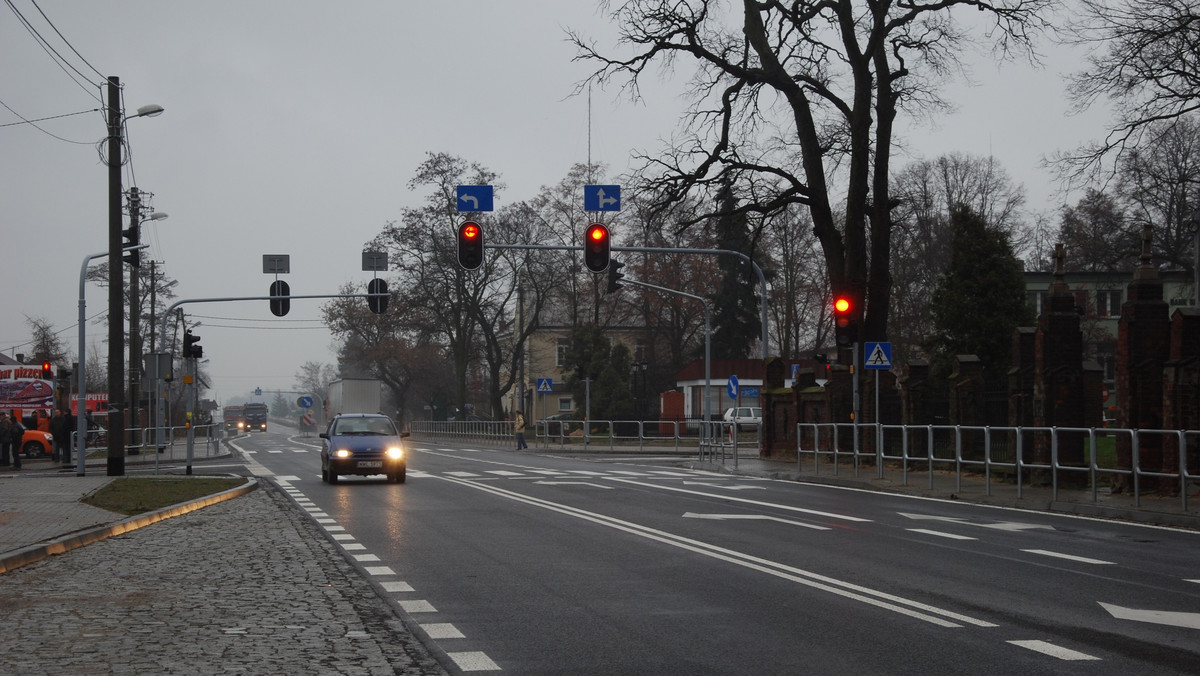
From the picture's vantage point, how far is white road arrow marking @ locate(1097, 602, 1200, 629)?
28.2 ft

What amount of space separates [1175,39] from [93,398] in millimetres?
Answer: 51801

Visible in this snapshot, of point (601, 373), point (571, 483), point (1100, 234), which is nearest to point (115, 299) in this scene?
point (571, 483)

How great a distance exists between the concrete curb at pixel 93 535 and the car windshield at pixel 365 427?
5491mm

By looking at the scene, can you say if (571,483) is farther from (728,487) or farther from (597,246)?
(597,246)

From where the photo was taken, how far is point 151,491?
894 inches

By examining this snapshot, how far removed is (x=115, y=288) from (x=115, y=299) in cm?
32

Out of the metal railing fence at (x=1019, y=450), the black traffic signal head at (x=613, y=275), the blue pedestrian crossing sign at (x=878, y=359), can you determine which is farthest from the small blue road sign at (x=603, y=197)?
the black traffic signal head at (x=613, y=275)

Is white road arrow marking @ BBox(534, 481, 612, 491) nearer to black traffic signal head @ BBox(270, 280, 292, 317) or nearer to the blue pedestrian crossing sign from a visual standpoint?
the blue pedestrian crossing sign

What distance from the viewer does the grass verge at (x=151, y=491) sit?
62.8 feet

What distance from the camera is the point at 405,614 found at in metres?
9.12

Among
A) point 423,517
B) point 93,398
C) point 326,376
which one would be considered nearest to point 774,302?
point 93,398

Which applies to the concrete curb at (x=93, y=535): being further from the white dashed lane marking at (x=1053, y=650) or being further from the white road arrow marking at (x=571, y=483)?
the white dashed lane marking at (x=1053, y=650)

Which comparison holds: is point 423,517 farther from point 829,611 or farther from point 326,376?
point 326,376

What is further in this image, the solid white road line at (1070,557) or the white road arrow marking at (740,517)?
the white road arrow marking at (740,517)
